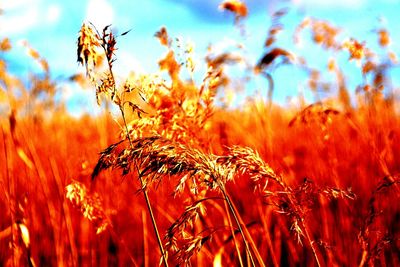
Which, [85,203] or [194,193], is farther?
[85,203]

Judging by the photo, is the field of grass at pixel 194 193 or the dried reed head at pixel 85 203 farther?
the dried reed head at pixel 85 203

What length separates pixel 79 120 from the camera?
7.30 m

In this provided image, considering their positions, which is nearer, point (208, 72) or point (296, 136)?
point (208, 72)

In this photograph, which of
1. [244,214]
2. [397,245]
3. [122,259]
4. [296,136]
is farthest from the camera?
[296,136]

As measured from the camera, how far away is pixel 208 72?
1587 millimetres

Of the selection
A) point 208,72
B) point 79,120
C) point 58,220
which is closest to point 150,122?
point 208,72

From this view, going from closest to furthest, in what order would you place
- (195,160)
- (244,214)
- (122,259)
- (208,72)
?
(195,160) < (208,72) < (122,259) < (244,214)

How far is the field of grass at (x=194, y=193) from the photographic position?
1.01 m

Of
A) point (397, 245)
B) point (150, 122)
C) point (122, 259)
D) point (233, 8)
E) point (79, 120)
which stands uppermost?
point (79, 120)

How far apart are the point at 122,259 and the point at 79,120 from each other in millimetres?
5625

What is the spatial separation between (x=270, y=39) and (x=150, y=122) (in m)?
1.23

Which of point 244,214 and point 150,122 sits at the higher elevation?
point 150,122

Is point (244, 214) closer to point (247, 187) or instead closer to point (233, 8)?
point (247, 187)

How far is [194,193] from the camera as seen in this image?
1040 mm
